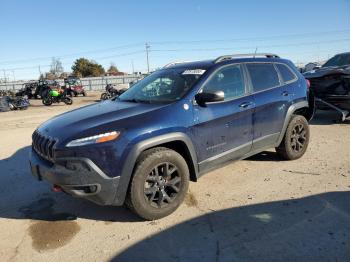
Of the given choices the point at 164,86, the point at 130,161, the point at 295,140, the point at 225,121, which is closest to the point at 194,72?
the point at 164,86

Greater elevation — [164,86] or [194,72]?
[194,72]

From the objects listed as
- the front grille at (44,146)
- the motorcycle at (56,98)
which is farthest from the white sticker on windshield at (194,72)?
the motorcycle at (56,98)

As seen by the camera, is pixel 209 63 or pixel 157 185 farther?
pixel 209 63

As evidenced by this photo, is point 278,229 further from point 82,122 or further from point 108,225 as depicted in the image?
point 82,122

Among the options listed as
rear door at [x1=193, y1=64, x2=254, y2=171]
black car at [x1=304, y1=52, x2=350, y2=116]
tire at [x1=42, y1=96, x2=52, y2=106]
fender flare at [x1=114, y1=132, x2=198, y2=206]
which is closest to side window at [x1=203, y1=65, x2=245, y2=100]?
rear door at [x1=193, y1=64, x2=254, y2=171]

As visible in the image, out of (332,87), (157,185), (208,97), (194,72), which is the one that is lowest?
(157,185)

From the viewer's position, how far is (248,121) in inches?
199

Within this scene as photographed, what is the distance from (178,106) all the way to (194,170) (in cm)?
80

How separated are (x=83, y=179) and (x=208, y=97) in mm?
1726

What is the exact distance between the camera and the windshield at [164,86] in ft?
15.3

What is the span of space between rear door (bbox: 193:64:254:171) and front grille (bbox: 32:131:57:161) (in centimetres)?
160

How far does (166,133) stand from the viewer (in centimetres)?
411

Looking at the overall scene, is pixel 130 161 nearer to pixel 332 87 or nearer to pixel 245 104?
pixel 245 104

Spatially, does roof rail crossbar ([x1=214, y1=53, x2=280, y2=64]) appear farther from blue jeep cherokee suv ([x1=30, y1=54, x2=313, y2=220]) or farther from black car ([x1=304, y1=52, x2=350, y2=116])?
black car ([x1=304, y1=52, x2=350, y2=116])
